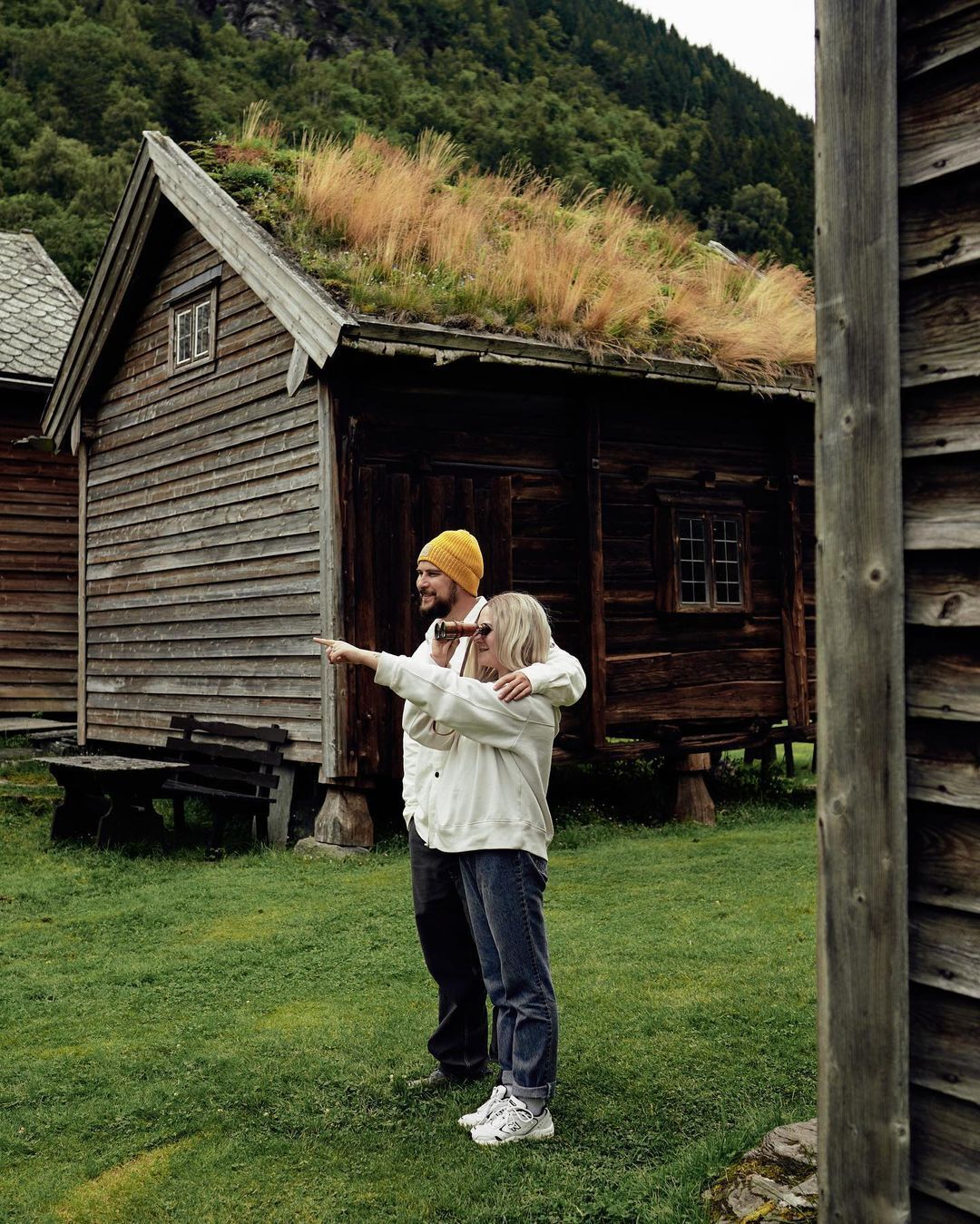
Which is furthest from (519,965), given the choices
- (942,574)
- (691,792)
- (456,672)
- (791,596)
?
(791,596)

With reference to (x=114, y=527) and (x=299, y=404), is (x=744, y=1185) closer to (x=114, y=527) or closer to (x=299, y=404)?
(x=299, y=404)

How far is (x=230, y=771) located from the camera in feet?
35.2

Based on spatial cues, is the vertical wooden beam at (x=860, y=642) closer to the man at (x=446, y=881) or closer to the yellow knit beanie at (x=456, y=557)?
Result: the man at (x=446, y=881)

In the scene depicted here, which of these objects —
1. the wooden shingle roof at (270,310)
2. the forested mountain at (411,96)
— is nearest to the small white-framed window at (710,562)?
the wooden shingle roof at (270,310)

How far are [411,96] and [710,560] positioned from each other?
193 feet

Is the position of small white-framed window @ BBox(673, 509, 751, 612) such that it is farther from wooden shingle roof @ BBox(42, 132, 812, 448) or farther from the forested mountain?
the forested mountain

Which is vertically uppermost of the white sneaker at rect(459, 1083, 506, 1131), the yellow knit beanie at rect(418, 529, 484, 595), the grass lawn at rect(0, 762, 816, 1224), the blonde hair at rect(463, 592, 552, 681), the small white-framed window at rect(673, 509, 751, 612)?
the small white-framed window at rect(673, 509, 751, 612)

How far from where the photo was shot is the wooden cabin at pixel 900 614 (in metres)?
2.70

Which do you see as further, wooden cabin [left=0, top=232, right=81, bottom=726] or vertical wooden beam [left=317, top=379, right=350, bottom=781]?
wooden cabin [left=0, top=232, right=81, bottom=726]

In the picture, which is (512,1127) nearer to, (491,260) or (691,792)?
(691,792)

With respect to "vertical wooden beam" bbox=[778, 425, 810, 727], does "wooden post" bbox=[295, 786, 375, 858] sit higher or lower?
lower

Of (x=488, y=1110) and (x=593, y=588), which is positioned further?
(x=593, y=588)

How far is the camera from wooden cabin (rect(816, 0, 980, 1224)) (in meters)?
2.70

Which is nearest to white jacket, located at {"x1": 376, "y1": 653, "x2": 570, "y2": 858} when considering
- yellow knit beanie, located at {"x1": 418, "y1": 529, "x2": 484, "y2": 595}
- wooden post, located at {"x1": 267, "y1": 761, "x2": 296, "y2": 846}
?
yellow knit beanie, located at {"x1": 418, "y1": 529, "x2": 484, "y2": 595}
